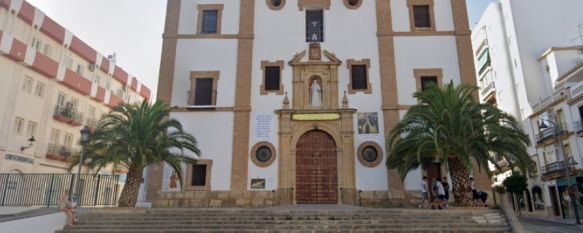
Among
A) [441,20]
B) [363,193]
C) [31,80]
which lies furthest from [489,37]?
[31,80]

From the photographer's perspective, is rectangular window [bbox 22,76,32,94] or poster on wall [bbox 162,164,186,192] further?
rectangular window [bbox 22,76,32,94]

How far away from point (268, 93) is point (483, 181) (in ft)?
33.7

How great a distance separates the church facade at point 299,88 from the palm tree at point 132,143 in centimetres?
307

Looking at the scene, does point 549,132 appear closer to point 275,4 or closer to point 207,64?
point 275,4

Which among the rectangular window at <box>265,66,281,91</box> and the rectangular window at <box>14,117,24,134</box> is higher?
the rectangular window at <box>265,66,281,91</box>

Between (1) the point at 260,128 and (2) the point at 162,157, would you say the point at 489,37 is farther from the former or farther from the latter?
(2) the point at 162,157

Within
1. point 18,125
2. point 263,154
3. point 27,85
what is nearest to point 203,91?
point 263,154

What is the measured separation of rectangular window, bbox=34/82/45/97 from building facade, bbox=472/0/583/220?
31.0 meters

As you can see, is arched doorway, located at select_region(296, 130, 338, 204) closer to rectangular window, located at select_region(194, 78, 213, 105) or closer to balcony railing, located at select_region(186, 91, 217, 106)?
balcony railing, located at select_region(186, 91, 217, 106)

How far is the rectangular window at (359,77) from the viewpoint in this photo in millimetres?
19719

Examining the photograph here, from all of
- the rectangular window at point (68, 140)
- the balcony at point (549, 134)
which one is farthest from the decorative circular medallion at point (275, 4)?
the balcony at point (549, 134)

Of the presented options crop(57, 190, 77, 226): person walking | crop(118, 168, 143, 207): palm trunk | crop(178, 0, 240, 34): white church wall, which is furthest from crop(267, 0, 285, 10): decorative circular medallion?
crop(57, 190, 77, 226): person walking

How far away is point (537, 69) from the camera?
1280 inches

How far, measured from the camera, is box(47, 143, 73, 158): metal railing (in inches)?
1020
